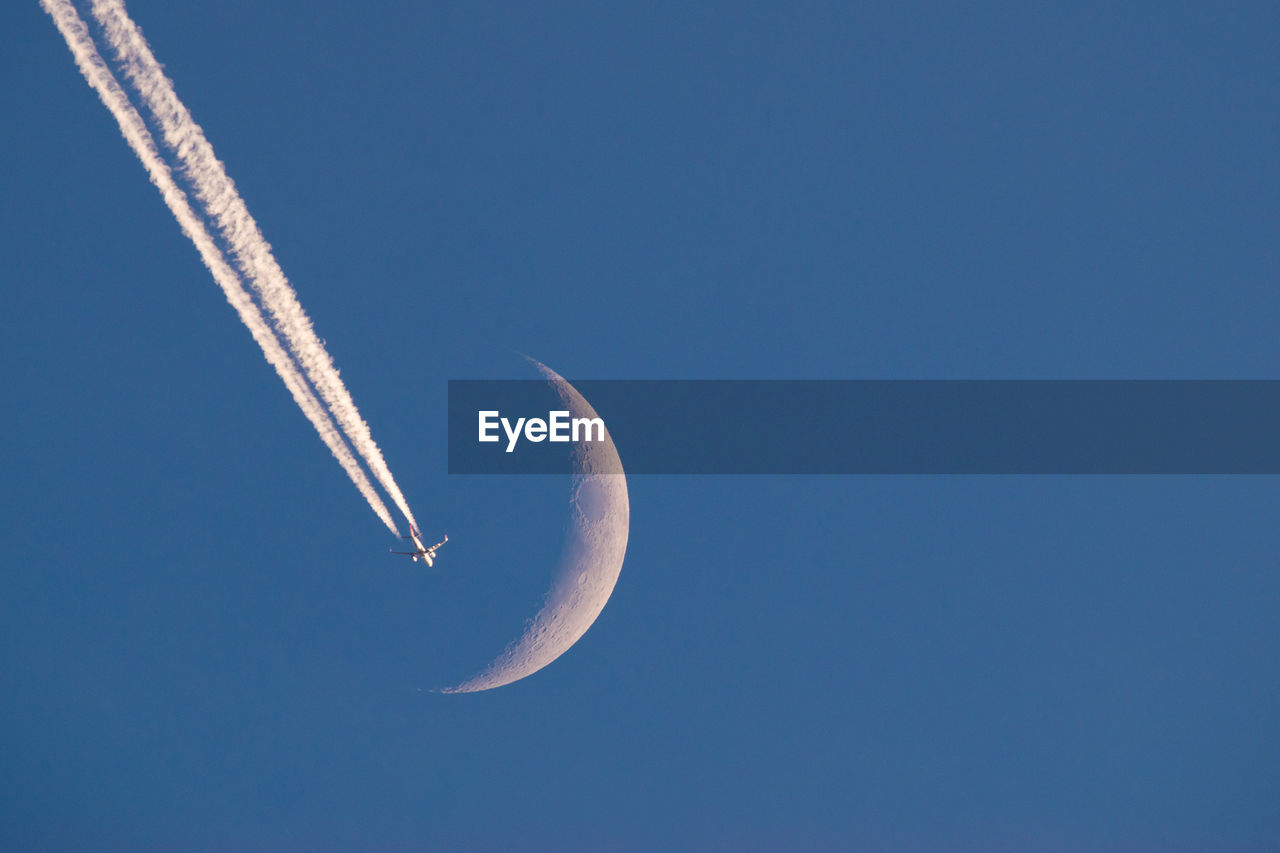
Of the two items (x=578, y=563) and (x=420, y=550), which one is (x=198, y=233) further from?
(x=578, y=563)

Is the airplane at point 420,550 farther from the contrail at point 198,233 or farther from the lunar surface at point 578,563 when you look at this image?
the lunar surface at point 578,563

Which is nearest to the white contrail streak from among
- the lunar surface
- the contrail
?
the contrail

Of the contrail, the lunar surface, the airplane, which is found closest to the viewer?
the contrail

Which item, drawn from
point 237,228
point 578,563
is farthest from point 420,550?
point 237,228

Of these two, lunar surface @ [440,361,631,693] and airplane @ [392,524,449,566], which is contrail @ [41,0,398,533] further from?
lunar surface @ [440,361,631,693]

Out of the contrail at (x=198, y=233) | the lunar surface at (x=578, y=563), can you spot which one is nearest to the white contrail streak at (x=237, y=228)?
the contrail at (x=198, y=233)

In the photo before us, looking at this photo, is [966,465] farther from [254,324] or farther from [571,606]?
[254,324]
